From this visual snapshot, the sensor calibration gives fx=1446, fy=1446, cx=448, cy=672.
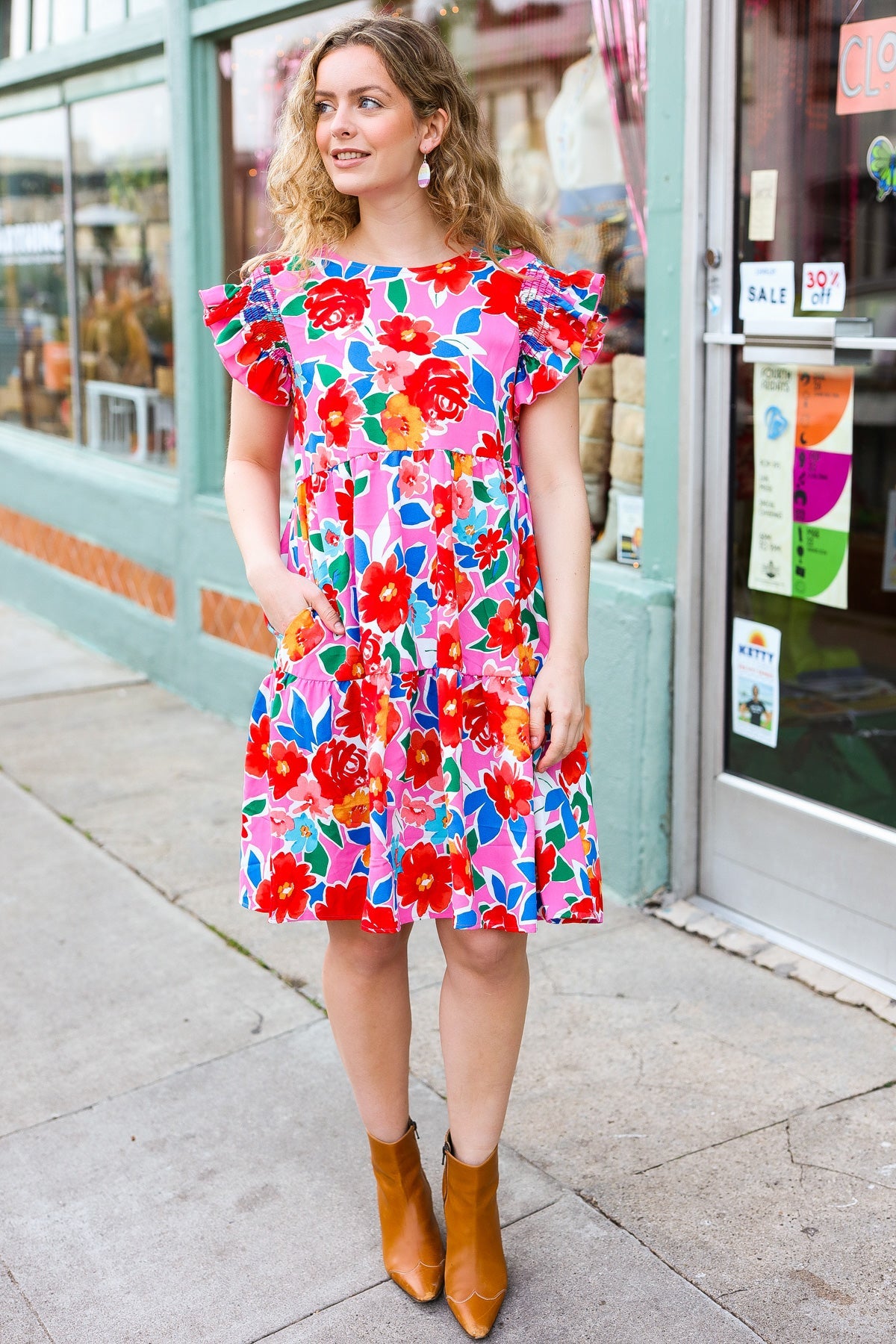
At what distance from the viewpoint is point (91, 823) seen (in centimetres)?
458

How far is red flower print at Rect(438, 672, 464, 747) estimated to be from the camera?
2098mm

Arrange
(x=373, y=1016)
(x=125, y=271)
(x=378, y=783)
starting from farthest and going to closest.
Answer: (x=125, y=271) → (x=373, y=1016) → (x=378, y=783)

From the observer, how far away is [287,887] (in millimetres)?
2150

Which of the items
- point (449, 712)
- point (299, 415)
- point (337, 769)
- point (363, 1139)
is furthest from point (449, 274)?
point (363, 1139)

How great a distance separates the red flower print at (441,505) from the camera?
2.10 meters

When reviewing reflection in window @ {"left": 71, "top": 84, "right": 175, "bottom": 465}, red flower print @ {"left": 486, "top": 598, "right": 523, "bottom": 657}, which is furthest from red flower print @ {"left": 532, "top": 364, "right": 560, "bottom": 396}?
reflection in window @ {"left": 71, "top": 84, "right": 175, "bottom": 465}

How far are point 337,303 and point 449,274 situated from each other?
6.7 inches

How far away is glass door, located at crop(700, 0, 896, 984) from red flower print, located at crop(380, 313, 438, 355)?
4.62ft

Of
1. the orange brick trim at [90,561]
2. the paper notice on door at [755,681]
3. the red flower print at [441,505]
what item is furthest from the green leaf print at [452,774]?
the orange brick trim at [90,561]

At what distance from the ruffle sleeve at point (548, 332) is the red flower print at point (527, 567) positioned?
0.21 metres

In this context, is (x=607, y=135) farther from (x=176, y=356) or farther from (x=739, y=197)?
(x=176, y=356)

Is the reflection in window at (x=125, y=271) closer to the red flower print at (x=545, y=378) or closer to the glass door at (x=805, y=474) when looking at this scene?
the glass door at (x=805, y=474)

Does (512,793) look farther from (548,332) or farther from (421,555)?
(548,332)

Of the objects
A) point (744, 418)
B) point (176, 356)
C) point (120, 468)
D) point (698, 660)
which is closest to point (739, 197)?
point (744, 418)
